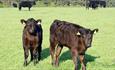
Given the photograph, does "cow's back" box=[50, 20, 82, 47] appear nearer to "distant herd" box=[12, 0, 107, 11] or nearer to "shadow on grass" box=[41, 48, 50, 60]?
"shadow on grass" box=[41, 48, 50, 60]

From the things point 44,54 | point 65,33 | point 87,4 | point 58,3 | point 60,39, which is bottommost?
point 58,3

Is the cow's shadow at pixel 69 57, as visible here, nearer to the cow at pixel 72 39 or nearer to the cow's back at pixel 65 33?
the cow at pixel 72 39

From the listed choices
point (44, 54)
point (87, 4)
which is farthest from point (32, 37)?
point (87, 4)

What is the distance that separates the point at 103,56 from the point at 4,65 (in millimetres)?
4306

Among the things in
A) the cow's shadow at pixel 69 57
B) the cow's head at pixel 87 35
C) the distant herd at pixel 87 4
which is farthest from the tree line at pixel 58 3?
the cow's head at pixel 87 35

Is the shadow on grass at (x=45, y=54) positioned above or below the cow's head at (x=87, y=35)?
below

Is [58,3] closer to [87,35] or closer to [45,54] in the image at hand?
[45,54]

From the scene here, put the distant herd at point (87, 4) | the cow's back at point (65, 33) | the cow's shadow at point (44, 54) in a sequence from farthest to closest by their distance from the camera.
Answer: the distant herd at point (87, 4)
the cow's shadow at point (44, 54)
the cow's back at point (65, 33)

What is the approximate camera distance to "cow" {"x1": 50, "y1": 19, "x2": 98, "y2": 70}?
11352 mm

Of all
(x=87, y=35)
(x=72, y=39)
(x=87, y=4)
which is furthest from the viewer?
(x=87, y=4)

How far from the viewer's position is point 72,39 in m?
11.9

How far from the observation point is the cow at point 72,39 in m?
11.4

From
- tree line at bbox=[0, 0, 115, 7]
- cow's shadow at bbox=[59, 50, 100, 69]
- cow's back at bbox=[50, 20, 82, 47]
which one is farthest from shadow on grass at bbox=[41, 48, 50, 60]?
tree line at bbox=[0, 0, 115, 7]

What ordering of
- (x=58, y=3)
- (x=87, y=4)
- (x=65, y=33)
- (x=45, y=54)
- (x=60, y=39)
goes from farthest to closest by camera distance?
(x=58, y=3) → (x=87, y=4) → (x=45, y=54) → (x=60, y=39) → (x=65, y=33)
